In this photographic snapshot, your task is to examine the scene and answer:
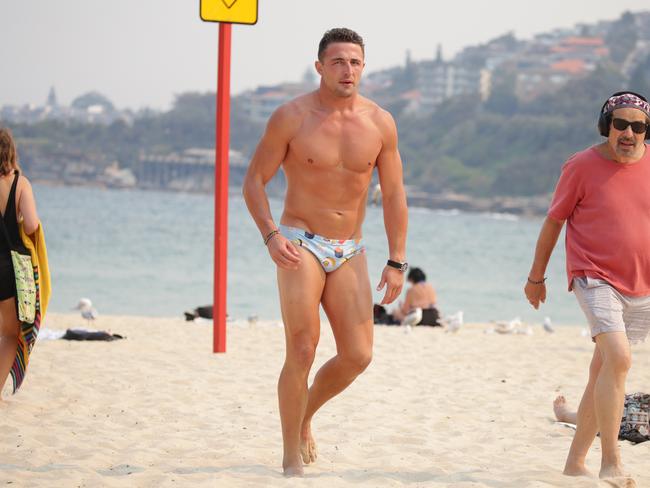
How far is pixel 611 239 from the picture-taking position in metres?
4.75

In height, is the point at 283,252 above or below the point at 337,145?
below

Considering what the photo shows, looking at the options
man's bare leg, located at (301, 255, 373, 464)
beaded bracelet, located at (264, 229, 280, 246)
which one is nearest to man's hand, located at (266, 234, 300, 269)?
beaded bracelet, located at (264, 229, 280, 246)

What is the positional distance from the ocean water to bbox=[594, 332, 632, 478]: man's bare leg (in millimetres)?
17602

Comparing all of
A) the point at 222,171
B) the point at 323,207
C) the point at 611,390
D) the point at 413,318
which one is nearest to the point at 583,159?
the point at 611,390

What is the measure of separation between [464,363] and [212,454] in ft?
14.4

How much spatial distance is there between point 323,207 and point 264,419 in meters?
2.11

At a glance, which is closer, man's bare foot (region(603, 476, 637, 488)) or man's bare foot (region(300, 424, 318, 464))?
man's bare foot (region(603, 476, 637, 488))

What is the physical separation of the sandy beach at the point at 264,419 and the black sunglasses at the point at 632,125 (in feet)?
4.87

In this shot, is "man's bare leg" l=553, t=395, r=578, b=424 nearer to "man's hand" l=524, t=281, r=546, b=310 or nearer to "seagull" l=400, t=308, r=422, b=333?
"man's hand" l=524, t=281, r=546, b=310

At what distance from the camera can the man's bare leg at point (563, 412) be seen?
22.4ft

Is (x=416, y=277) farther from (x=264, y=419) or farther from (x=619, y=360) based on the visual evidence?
(x=619, y=360)

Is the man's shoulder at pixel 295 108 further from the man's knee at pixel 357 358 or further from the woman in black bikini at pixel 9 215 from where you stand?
the woman in black bikini at pixel 9 215

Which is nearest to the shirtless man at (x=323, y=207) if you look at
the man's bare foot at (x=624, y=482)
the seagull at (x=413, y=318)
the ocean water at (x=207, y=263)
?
the man's bare foot at (x=624, y=482)

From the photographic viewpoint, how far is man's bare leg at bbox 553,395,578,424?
6832 mm
